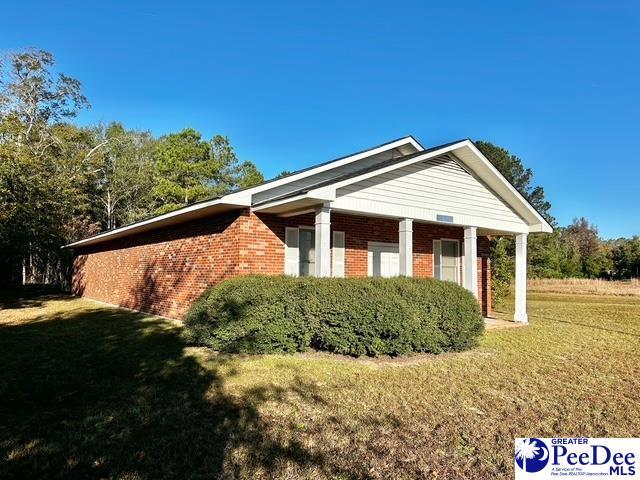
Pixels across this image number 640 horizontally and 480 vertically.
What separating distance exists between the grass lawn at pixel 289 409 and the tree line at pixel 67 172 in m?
12.2

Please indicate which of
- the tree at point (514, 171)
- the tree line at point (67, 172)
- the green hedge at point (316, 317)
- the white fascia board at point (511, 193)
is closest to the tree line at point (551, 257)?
the tree at point (514, 171)

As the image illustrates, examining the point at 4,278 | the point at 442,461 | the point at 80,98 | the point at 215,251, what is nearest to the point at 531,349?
the point at 442,461

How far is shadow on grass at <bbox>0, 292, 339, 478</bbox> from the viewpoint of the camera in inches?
142

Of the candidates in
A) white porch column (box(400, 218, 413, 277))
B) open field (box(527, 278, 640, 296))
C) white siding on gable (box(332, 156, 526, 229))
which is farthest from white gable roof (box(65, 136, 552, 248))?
Answer: open field (box(527, 278, 640, 296))

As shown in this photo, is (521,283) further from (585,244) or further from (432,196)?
(585,244)

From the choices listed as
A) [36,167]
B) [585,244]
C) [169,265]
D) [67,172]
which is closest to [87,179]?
[67,172]

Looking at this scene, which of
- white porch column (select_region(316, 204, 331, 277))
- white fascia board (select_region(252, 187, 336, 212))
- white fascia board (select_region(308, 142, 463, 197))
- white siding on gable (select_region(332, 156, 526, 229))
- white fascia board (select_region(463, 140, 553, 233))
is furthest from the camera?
white fascia board (select_region(463, 140, 553, 233))

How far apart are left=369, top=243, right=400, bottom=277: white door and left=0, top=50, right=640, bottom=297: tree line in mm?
8180

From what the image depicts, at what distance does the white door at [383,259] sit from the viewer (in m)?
12.5

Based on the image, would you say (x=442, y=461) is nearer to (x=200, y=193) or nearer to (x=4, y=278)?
(x=4, y=278)

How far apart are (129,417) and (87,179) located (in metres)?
27.3

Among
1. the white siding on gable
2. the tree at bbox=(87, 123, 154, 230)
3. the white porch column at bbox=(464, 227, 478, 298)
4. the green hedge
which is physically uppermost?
the tree at bbox=(87, 123, 154, 230)

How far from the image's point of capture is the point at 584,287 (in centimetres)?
3378

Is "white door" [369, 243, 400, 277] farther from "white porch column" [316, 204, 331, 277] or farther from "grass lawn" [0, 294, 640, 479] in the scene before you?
"grass lawn" [0, 294, 640, 479]
